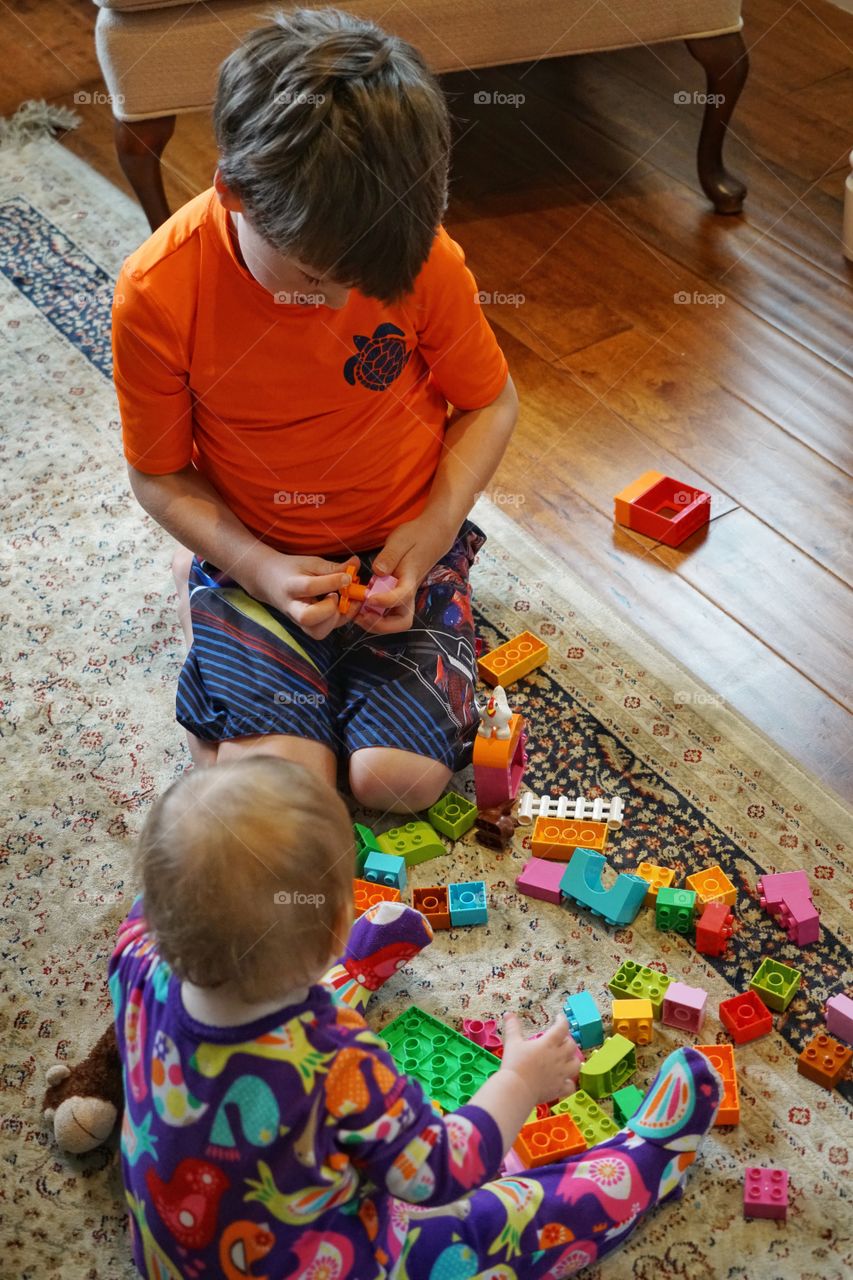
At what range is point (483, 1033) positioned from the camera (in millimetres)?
1105

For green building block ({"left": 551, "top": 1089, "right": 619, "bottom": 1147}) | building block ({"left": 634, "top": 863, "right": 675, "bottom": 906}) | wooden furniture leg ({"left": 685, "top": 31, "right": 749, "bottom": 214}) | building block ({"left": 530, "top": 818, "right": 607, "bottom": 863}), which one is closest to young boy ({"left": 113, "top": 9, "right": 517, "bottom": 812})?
building block ({"left": 530, "top": 818, "right": 607, "bottom": 863})

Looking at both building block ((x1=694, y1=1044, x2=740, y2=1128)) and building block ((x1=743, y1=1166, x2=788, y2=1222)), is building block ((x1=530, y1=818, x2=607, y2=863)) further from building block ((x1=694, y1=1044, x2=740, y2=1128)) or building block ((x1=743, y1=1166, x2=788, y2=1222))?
building block ((x1=743, y1=1166, x2=788, y2=1222))

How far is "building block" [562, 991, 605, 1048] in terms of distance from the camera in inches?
43.0

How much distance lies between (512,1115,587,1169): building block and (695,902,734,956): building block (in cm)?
21

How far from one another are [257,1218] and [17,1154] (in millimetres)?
357

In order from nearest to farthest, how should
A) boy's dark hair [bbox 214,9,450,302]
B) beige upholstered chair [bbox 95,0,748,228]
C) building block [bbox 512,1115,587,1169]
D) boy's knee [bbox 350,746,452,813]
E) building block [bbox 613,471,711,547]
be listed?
1. boy's dark hair [bbox 214,9,450,302]
2. building block [bbox 512,1115,587,1169]
3. boy's knee [bbox 350,746,452,813]
4. building block [bbox 613,471,711,547]
5. beige upholstered chair [bbox 95,0,748,228]

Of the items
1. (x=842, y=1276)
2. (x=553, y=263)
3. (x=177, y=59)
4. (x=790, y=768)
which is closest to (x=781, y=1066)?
(x=842, y=1276)

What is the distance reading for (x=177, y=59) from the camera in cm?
176

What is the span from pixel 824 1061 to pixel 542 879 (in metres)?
0.29

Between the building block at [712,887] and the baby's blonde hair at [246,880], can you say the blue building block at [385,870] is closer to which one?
the building block at [712,887]

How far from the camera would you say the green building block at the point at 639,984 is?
3.66ft

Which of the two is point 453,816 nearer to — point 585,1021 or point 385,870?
point 385,870

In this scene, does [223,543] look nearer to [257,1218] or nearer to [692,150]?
[257,1218]

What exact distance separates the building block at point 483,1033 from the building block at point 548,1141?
82mm
